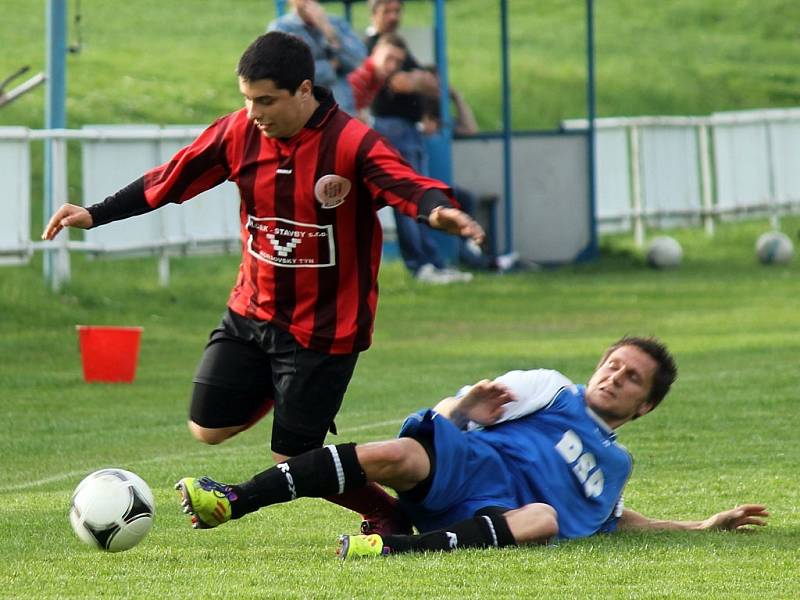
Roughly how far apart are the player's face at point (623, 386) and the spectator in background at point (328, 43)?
911 centimetres

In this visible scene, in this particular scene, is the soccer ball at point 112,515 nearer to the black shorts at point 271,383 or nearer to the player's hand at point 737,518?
the black shorts at point 271,383

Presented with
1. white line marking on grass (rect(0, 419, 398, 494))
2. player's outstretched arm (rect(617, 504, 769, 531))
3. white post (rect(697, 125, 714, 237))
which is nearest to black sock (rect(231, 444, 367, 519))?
player's outstretched arm (rect(617, 504, 769, 531))

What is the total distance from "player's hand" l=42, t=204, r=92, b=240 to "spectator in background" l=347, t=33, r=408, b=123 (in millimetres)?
10423

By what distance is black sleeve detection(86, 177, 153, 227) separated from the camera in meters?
7.02

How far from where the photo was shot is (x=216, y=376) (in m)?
6.93

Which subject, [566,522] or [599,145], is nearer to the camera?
[566,522]

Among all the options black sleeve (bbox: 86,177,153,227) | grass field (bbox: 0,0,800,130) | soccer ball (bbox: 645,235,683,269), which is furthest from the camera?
grass field (bbox: 0,0,800,130)

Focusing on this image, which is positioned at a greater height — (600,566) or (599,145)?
(599,145)

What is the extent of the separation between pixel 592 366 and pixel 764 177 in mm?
13586

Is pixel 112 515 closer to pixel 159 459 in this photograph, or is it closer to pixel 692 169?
pixel 159 459

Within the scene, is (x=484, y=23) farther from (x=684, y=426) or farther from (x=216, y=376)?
(x=216, y=376)

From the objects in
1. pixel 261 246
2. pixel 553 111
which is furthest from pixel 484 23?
pixel 261 246

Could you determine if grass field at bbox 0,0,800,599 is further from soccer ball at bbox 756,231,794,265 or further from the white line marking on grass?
soccer ball at bbox 756,231,794,265

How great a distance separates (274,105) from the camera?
6582 mm
